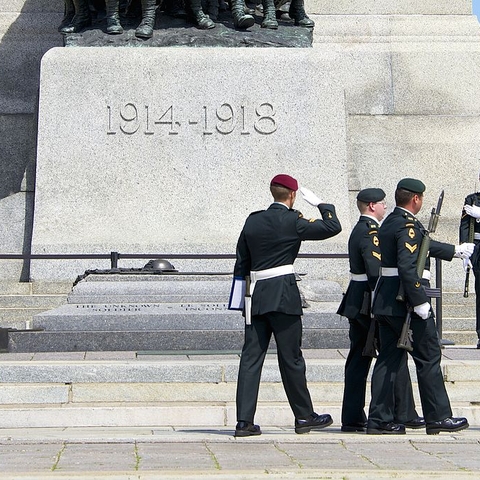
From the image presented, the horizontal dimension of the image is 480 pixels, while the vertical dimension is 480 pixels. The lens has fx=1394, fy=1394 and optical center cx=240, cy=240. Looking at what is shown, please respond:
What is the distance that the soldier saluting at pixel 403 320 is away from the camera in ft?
26.3

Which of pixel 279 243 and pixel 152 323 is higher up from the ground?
pixel 279 243

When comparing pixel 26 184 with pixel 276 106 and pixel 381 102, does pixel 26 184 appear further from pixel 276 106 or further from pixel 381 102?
pixel 381 102

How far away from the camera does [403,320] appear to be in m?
8.12

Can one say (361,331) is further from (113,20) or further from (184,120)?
(113,20)

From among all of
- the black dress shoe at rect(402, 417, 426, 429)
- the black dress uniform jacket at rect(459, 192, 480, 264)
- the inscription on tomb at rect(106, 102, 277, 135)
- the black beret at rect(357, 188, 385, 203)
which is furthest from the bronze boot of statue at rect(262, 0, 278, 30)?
the black dress shoe at rect(402, 417, 426, 429)

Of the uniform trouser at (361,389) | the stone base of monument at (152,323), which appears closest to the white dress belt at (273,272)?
the uniform trouser at (361,389)

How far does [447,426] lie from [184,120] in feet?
25.5

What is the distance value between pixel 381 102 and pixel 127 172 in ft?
Answer: 11.4

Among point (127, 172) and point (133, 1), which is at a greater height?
point (133, 1)

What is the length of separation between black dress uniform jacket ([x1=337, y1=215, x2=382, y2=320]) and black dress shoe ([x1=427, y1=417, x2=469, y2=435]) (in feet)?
2.92

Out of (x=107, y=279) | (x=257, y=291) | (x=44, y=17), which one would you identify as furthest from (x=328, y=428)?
(x=44, y=17)

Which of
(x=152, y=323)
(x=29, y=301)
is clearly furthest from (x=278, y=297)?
(x=29, y=301)

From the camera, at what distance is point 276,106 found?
49.9 feet

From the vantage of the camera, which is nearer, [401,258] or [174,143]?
[401,258]
